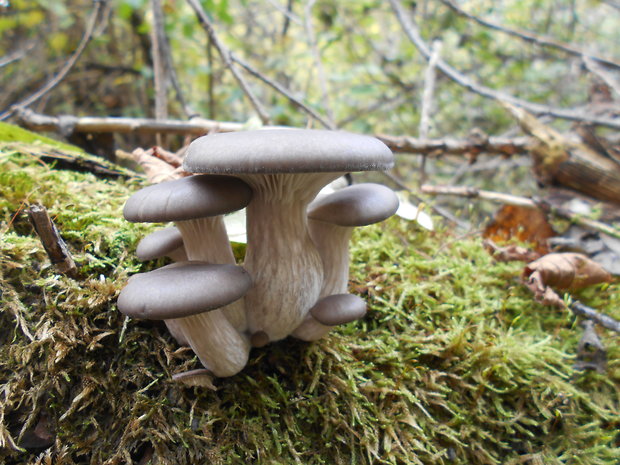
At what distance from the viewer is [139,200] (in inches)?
54.7

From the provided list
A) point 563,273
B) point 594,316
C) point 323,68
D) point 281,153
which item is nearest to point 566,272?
point 563,273

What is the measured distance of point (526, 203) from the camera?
3262 millimetres

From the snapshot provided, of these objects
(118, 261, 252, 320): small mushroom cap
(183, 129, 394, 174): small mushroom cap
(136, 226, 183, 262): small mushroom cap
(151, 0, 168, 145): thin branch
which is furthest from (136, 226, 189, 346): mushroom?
(151, 0, 168, 145): thin branch

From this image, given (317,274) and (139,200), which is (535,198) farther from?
(139,200)

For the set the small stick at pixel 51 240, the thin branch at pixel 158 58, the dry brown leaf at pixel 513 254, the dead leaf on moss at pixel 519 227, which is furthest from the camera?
the thin branch at pixel 158 58

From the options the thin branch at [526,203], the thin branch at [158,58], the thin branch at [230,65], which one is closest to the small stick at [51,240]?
the thin branch at [230,65]

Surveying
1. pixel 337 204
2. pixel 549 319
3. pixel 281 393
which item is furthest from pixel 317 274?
pixel 549 319

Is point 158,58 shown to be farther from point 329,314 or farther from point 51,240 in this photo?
point 329,314

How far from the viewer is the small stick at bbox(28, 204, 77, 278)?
1493mm

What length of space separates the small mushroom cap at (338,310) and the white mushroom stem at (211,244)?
1.11 ft

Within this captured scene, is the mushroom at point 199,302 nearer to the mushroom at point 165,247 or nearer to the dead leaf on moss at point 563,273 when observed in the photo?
the mushroom at point 165,247

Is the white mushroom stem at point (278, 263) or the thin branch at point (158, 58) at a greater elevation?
the thin branch at point (158, 58)

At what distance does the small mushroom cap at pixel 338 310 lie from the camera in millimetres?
1618

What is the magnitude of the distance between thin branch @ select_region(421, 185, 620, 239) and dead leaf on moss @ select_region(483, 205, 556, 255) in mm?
71
